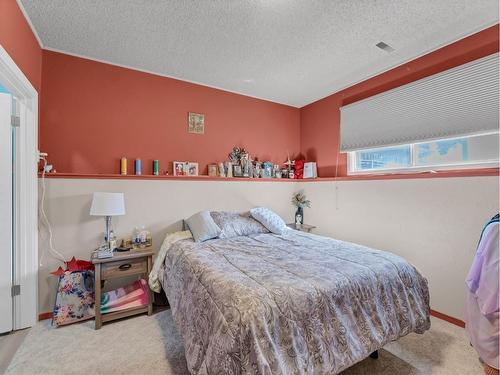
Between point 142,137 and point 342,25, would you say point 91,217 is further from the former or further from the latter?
point 342,25

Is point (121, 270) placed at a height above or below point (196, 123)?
below

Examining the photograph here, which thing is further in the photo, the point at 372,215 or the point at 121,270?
the point at 372,215

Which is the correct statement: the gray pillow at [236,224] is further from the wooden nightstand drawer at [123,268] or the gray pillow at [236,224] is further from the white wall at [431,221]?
the white wall at [431,221]

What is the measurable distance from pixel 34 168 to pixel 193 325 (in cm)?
197

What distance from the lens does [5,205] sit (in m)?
2.03

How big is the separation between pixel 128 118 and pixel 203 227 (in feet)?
4.95

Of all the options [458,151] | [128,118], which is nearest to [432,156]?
[458,151]

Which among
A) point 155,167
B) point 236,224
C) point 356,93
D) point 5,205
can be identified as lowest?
point 236,224

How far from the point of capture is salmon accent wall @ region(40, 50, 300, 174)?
8.02 ft

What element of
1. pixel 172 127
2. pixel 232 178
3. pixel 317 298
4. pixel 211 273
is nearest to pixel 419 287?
pixel 317 298

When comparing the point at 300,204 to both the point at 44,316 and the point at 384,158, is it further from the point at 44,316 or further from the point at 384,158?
the point at 44,316

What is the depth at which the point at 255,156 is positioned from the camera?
3.67 m

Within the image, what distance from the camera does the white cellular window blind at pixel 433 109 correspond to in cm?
206

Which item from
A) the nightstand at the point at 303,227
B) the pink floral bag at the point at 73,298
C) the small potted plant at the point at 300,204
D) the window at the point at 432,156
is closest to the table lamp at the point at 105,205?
the pink floral bag at the point at 73,298
